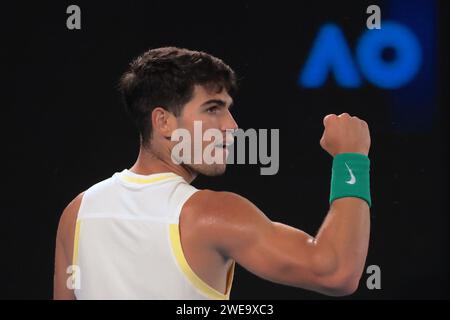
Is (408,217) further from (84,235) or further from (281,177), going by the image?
(84,235)

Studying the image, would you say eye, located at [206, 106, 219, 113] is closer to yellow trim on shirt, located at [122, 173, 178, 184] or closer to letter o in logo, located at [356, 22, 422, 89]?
yellow trim on shirt, located at [122, 173, 178, 184]

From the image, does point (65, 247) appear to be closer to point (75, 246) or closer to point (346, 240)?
point (75, 246)

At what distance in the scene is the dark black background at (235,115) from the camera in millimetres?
2936

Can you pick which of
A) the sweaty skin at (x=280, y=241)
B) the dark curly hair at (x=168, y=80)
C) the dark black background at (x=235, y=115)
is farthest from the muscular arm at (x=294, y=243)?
the dark black background at (x=235, y=115)

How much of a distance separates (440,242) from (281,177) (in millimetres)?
628

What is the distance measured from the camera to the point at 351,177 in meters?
1.56

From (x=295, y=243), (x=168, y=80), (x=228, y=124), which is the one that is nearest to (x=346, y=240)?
(x=295, y=243)

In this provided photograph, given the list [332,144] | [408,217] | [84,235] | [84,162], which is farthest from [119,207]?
[408,217]

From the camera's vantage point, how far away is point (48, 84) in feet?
9.64

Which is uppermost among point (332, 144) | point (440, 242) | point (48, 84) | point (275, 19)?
point (275, 19)

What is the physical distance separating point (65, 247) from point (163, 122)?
0.36m

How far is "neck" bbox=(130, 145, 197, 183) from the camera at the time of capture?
1.69 m

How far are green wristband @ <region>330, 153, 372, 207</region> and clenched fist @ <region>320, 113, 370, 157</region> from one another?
0.06 feet

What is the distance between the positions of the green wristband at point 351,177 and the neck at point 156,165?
0.32 m
